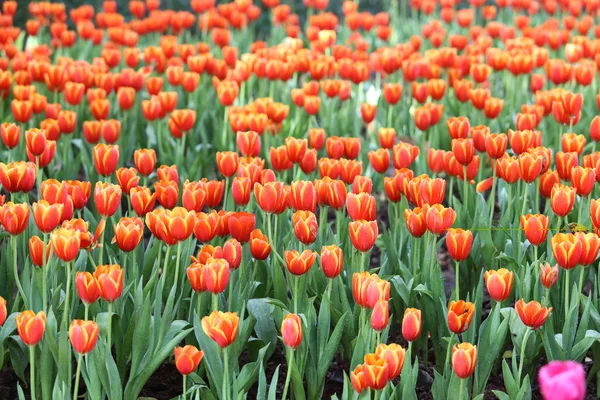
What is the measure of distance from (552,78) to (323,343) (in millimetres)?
2597

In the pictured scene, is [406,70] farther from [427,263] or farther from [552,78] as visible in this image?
[427,263]

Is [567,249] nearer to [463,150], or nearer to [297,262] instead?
[297,262]

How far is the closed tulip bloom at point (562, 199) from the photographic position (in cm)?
278

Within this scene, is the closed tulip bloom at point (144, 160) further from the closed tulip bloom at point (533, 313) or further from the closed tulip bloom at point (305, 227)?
the closed tulip bloom at point (533, 313)

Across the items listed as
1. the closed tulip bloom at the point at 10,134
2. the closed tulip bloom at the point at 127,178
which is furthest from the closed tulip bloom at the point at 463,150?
the closed tulip bloom at the point at 10,134

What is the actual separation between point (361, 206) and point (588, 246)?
26.5 inches

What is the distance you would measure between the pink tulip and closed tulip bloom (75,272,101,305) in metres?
1.38

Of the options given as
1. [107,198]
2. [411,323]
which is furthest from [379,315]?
[107,198]

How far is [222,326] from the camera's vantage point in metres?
2.12

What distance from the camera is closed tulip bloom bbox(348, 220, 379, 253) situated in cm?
261

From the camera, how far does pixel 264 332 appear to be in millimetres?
2781

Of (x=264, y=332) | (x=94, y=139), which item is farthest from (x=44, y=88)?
(x=264, y=332)

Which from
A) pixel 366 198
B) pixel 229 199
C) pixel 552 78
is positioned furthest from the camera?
pixel 552 78

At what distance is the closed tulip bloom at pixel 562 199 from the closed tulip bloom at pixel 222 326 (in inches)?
46.9
